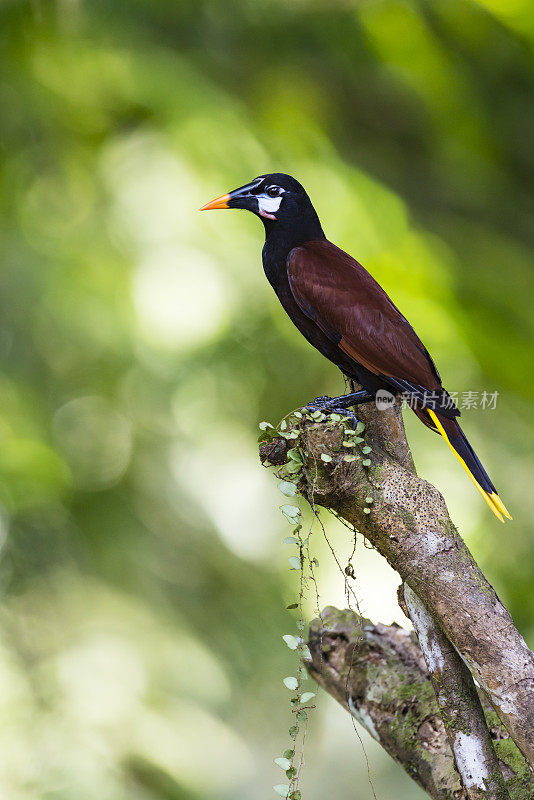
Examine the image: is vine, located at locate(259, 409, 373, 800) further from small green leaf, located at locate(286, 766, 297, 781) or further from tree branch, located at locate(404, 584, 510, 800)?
tree branch, located at locate(404, 584, 510, 800)

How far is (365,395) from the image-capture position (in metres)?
2.20

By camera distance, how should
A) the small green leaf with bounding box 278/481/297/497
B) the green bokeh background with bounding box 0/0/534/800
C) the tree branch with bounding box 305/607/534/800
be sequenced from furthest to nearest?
the green bokeh background with bounding box 0/0/534/800 → the tree branch with bounding box 305/607/534/800 → the small green leaf with bounding box 278/481/297/497

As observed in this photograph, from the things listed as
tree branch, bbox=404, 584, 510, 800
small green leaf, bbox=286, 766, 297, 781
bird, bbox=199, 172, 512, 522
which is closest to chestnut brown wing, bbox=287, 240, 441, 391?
bird, bbox=199, 172, 512, 522

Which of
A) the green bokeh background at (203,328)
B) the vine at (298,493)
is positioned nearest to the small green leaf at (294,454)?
the vine at (298,493)

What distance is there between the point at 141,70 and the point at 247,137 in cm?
53

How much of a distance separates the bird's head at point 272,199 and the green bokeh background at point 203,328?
120cm

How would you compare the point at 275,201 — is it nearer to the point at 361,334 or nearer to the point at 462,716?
the point at 361,334

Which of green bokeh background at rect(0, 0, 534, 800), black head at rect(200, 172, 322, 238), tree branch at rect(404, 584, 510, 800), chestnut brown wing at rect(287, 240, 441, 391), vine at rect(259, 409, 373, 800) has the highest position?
green bokeh background at rect(0, 0, 534, 800)

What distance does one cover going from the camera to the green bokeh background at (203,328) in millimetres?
3725

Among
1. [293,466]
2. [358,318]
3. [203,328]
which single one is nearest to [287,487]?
[293,466]

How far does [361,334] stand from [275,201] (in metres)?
0.50

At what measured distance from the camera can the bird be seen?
2131mm

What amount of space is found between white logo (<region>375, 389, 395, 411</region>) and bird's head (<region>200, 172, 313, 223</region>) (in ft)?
1.86

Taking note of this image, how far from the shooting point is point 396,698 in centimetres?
227
